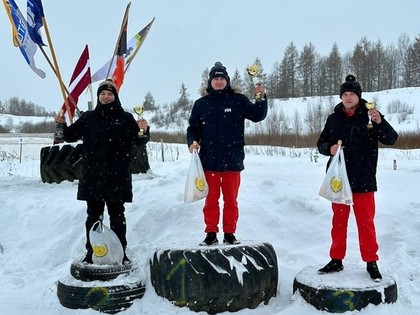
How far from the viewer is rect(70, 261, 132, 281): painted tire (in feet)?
13.0

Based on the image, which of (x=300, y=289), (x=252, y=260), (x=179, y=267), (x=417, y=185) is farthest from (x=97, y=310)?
(x=417, y=185)

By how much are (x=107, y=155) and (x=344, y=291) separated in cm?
236

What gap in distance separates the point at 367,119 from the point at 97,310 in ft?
9.11

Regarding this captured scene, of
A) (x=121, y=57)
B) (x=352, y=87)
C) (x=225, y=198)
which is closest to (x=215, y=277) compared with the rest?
(x=225, y=198)

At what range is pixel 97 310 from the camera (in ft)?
12.4

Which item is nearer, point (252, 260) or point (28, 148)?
point (252, 260)

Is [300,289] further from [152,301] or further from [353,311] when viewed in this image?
[152,301]

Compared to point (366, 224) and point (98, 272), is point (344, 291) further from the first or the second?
point (98, 272)

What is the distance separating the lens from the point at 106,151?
4.28 meters

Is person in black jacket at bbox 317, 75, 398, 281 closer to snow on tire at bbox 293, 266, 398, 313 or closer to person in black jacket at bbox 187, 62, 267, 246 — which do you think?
snow on tire at bbox 293, 266, 398, 313

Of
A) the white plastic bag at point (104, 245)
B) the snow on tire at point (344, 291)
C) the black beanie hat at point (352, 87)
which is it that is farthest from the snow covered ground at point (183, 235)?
the black beanie hat at point (352, 87)

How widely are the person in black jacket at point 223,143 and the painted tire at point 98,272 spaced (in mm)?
771

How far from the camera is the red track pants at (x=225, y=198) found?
4.20m

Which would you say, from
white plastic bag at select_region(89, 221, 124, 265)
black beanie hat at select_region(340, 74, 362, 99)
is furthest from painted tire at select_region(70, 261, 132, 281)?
black beanie hat at select_region(340, 74, 362, 99)
